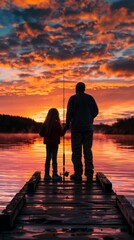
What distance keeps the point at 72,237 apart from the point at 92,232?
0.36m

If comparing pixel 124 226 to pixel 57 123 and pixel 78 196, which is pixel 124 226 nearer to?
pixel 78 196

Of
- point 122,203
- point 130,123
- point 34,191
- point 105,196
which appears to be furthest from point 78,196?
point 130,123

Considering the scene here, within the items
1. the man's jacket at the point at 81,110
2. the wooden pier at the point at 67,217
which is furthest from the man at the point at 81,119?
the wooden pier at the point at 67,217

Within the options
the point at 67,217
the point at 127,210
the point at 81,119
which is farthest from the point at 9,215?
the point at 81,119

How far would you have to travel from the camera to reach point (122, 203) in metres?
6.63

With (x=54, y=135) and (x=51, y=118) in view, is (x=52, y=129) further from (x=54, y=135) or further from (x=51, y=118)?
(x=51, y=118)

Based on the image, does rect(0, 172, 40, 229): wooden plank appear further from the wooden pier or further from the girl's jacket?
the girl's jacket

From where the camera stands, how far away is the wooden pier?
532 centimetres

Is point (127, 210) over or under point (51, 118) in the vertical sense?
under

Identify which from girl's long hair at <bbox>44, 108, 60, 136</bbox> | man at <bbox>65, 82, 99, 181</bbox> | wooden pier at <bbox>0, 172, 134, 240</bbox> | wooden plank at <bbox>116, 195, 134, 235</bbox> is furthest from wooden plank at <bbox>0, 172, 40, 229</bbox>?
girl's long hair at <bbox>44, 108, 60, 136</bbox>

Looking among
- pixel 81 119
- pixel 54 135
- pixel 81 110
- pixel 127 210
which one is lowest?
pixel 127 210

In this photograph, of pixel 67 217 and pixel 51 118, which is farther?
pixel 51 118

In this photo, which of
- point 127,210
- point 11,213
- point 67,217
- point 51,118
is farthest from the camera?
point 51,118

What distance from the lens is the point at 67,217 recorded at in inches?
247
